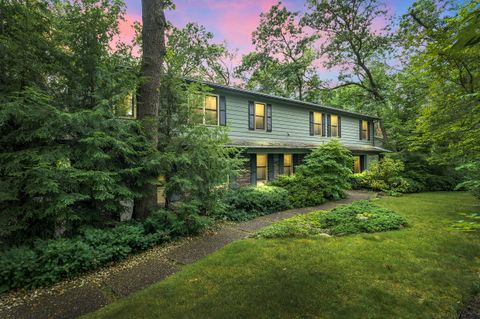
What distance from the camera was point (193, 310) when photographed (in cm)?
316

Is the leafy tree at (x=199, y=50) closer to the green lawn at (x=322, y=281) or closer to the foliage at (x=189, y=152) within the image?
the foliage at (x=189, y=152)

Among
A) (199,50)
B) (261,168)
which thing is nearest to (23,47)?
(261,168)

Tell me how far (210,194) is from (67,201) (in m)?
3.35

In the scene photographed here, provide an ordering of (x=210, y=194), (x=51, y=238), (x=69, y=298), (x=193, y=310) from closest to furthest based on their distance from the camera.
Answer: (x=193, y=310), (x=69, y=298), (x=51, y=238), (x=210, y=194)

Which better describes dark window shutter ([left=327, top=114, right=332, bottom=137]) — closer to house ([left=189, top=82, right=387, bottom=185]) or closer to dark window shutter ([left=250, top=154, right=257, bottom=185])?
house ([left=189, top=82, right=387, bottom=185])

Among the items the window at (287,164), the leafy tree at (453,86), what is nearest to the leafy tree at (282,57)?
the window at (287,164)

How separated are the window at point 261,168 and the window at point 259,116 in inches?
63.6

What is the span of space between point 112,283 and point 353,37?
24.3 meters

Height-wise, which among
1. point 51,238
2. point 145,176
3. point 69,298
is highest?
point 145,176

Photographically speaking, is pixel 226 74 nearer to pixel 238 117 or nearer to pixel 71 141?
pixel 238 117

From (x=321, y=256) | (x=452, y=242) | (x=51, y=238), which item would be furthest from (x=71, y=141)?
(x=452, y=242)

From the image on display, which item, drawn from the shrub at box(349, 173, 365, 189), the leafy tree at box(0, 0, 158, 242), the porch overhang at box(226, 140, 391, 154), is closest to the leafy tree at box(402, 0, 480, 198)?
the leafy tree at box(0, 0, 158, 242)

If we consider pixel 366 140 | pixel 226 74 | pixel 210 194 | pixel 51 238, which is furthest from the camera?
pixel 226 74

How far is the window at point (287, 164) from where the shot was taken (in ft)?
47.3
